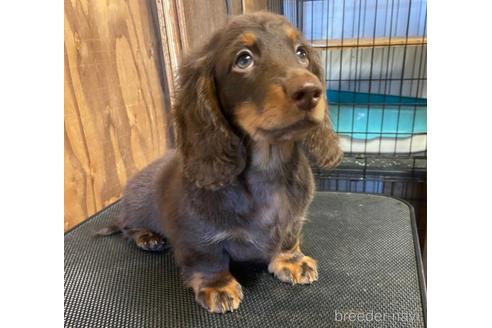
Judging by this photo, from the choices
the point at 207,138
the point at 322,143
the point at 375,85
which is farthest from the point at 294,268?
the point at 375,85

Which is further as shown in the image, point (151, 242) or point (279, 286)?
point (151, 242)

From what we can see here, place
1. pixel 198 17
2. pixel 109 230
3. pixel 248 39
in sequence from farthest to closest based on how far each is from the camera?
pixel 198 17 → pixel 109 230 → pixel 248 39

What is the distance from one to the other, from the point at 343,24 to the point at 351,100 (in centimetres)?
58

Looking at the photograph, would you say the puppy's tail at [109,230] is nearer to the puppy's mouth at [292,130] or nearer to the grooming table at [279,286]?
the grooming table at [279,286]

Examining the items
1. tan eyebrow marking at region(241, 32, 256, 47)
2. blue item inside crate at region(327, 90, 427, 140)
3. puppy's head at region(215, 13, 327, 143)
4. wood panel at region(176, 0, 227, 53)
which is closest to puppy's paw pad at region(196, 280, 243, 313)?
puppy's head at region(215, 13, 327, 143)

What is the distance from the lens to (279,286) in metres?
1.22

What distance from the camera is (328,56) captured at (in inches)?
109

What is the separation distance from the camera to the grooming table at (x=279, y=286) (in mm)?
1068

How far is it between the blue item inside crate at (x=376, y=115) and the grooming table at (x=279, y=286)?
1156mm

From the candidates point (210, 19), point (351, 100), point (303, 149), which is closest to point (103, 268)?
point (303, 149)

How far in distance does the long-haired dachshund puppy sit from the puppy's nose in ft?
0.06

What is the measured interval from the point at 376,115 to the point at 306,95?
205 cm

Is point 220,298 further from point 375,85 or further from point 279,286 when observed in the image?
point 375,85

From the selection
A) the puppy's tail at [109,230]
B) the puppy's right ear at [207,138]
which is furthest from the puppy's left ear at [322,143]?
the puppy's tail at [109,230]
